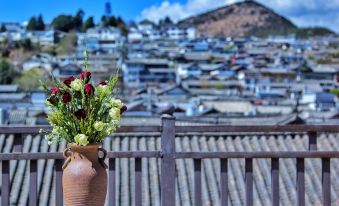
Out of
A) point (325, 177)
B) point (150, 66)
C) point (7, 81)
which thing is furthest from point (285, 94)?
point (325, 177)

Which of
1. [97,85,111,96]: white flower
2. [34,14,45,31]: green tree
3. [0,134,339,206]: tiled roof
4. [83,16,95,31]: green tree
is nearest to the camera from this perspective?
[97,85,111,96]: white flower

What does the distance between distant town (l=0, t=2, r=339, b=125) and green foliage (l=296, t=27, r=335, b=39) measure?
777cm

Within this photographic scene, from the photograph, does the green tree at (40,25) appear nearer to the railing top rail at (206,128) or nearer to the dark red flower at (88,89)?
the railing top rail at (206,128)

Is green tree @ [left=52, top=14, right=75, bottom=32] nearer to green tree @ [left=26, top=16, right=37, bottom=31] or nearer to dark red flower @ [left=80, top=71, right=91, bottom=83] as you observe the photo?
green tree @ [left=26, top=16, right=37, bottom=31]

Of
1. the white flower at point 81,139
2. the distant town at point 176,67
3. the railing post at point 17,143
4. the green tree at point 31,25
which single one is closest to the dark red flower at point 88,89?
the white flower at point 81,139

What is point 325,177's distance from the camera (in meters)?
4.27

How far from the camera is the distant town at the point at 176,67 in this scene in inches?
1935

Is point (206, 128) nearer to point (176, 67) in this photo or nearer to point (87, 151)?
point (87, 151)

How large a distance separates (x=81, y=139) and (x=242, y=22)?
156 m

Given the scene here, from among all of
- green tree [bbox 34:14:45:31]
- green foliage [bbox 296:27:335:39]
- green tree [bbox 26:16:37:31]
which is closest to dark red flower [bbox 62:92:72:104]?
green tree [bbox 34:14:45:31]

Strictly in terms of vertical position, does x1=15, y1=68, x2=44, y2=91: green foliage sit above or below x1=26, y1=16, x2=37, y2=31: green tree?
below

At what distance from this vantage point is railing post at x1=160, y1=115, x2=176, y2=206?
13.3 feet

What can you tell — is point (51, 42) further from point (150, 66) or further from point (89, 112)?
point (89, 112)

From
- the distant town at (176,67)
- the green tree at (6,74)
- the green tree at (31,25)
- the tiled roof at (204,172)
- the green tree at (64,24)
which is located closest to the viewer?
the tiled roof at (204,172)
